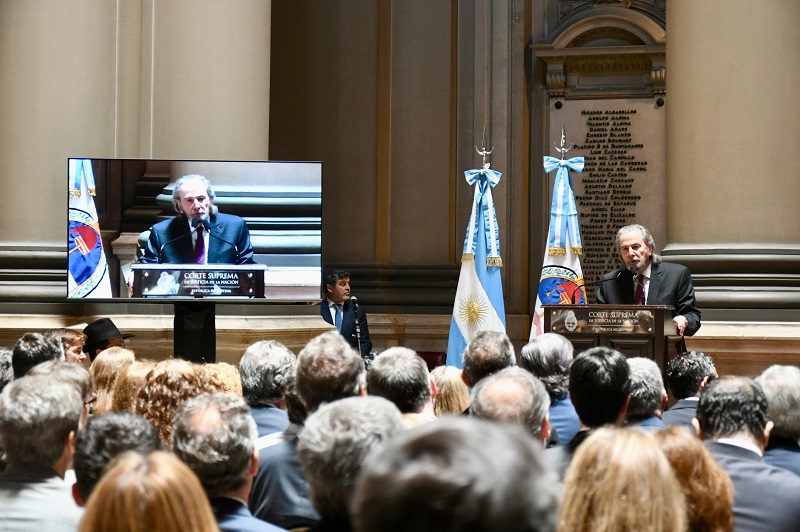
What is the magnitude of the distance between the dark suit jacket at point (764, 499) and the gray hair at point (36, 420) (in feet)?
6.10

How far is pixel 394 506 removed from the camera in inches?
56.9

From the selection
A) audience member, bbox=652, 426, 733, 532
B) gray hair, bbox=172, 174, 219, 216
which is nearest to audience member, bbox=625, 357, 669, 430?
audience member, bbox=652, 426, 733, 532

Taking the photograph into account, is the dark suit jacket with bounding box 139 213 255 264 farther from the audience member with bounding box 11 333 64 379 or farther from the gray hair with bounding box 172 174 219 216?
the audience member with bounding box 11 333 64 379

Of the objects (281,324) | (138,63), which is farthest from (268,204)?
(138,63)

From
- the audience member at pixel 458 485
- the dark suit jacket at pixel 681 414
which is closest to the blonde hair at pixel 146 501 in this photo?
the audience member at pixel 458 485

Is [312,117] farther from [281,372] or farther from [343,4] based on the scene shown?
[281,372]

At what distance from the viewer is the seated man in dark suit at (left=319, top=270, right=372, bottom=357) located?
9.42 metres

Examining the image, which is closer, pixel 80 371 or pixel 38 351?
pixel 80 371

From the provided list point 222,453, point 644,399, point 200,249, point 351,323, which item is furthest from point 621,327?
point 222,453

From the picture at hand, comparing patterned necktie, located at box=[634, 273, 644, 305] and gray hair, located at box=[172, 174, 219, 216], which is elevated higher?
gray hair, located at box=[172, 174, 219, 216]

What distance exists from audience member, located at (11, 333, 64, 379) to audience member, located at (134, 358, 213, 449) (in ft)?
4.49

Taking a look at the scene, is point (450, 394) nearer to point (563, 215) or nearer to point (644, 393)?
point (644, 393)

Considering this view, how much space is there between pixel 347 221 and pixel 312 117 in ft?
3.49

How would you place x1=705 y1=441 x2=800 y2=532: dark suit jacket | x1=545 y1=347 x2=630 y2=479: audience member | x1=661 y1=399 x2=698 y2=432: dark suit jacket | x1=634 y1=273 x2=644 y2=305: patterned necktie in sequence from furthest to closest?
x1=634 y1=273 x2=644 y2=305: patterned necktie → x1=661 y1=399 x2=698 y2=432: dark suit jacket → x1=545 y1=347 x2=630 y2=479: audience member → x1=705 y1=441 x2=800 y2=532: dark suit jacket
